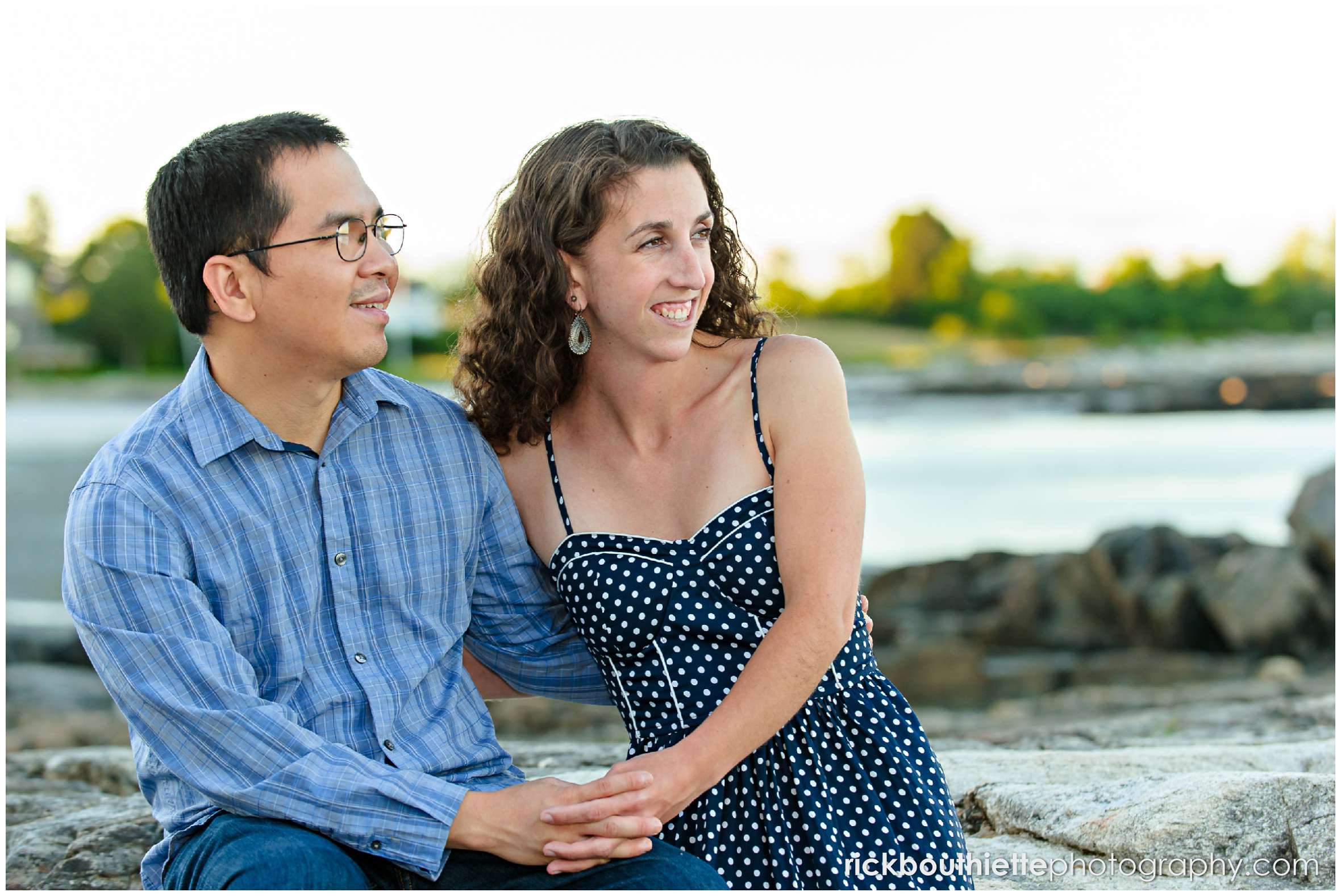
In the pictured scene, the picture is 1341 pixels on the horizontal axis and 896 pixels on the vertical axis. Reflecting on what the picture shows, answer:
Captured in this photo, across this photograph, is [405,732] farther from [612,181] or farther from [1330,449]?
[1330,449]

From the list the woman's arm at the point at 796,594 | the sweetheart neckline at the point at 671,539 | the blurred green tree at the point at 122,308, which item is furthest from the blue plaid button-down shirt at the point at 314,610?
the blurred green tree at the point at 122,308

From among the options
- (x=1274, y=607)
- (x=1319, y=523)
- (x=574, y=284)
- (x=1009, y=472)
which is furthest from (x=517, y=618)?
(x=1009, y=472)

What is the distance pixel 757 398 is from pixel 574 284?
0.42m

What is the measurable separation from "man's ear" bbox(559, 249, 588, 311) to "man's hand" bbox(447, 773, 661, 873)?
91 centimetres

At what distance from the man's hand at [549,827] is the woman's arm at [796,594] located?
0.03 m

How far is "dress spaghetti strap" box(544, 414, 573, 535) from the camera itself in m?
2.34

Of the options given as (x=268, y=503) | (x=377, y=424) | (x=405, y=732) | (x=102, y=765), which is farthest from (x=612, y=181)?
(x=102, y=765)

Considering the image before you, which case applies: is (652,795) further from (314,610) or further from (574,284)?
(574,284)

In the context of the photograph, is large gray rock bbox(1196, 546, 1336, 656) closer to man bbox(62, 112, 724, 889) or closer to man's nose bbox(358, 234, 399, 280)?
man bbox(62, 112, 724, 889)

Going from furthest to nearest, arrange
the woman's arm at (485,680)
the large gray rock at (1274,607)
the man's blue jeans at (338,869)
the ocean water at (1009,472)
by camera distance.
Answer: the ocean water at (1009,472)
the large gray rock at (1274,607)
the woman's arm at (485,680)
the man's blue jeans at (338,869)

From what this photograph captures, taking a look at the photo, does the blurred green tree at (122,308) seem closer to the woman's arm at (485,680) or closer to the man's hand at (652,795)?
the woman's arm at (485,680)

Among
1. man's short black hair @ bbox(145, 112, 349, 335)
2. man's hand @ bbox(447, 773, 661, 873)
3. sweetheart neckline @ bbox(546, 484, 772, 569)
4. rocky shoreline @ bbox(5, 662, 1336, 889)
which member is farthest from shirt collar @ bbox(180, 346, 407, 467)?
rocky shoreline @ bbox(5, 662, 1336, 889)

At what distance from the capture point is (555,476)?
240 cm

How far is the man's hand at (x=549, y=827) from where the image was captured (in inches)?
74.9
